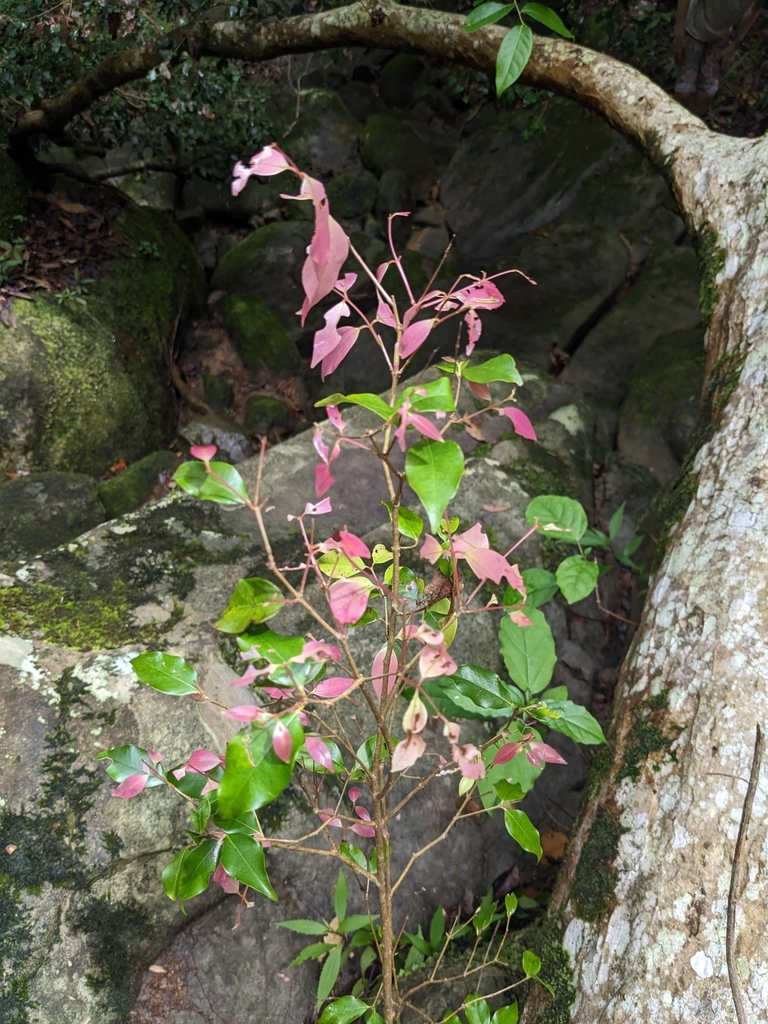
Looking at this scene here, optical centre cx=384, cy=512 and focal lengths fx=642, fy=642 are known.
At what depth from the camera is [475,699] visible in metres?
1.32

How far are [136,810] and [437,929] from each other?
0.98 metres

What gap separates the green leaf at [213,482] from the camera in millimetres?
825

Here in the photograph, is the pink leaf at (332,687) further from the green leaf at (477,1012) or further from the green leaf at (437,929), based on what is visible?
the green leaf at (437,929)

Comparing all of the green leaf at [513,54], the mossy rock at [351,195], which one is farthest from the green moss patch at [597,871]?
the mossy rock at [351,195]

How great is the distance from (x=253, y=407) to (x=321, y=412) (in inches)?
20.9

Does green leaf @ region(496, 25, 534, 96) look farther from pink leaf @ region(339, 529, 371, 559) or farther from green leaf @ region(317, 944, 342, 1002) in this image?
green leaf @ region(317, 944, 342, 1002)

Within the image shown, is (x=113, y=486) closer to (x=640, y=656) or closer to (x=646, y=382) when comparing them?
(x=640, y=656)

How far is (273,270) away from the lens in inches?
217

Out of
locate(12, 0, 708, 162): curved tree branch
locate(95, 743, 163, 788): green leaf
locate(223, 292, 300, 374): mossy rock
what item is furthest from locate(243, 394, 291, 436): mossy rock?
locate(95, 743, 163, 788): green leaf

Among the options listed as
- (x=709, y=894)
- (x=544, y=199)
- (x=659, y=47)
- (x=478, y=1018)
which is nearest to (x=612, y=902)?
(x=709, y=894)

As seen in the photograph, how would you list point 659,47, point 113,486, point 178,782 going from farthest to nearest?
point 659,47
point 113,486
point 178,782

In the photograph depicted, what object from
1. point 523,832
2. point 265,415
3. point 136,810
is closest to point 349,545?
point 523,832

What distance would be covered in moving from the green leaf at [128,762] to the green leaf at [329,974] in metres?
0.94

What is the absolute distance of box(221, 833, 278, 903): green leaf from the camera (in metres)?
1.11
